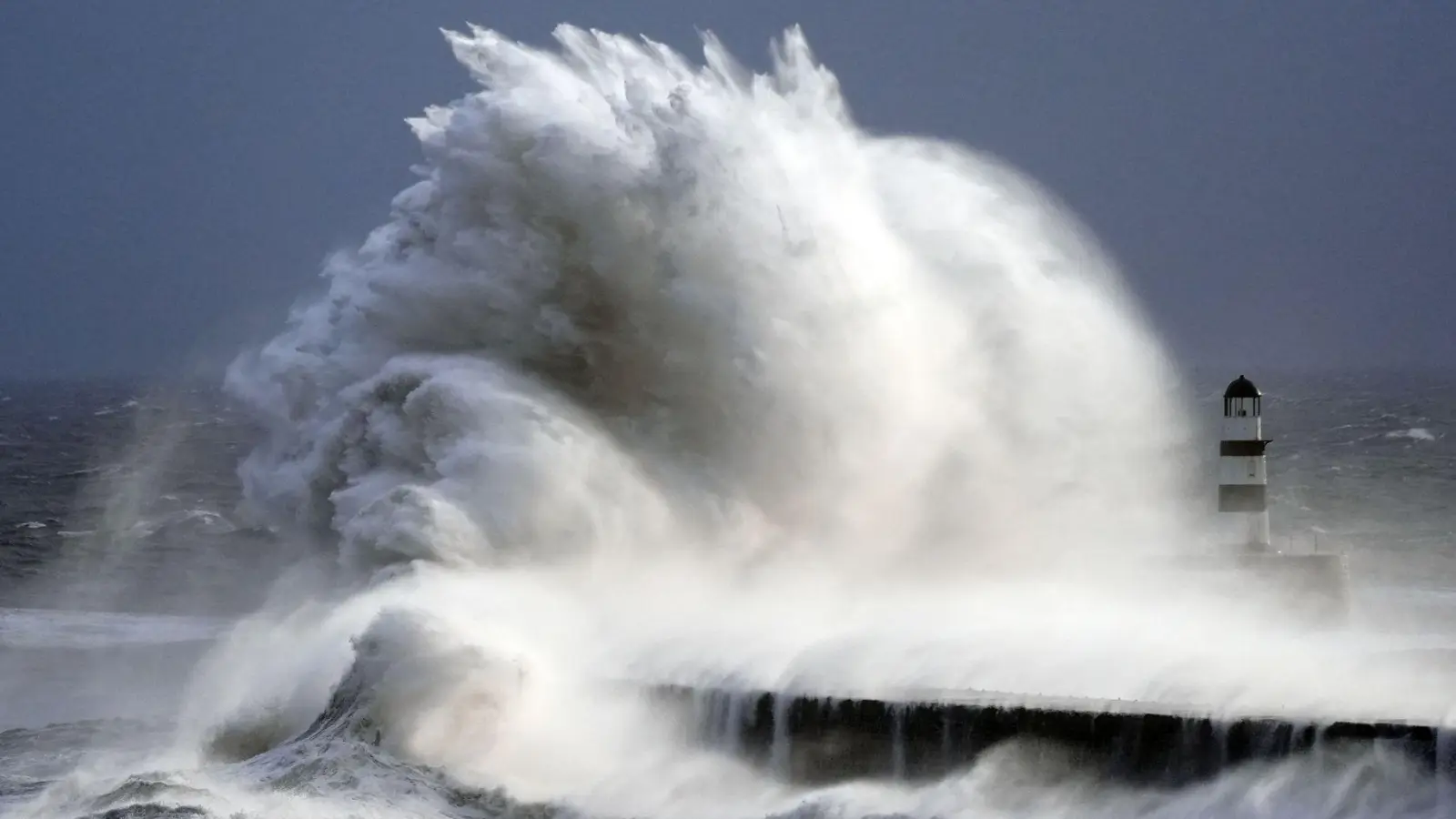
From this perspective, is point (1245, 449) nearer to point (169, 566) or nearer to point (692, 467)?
point (692, 467)

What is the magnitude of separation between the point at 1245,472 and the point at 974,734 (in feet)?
23.4

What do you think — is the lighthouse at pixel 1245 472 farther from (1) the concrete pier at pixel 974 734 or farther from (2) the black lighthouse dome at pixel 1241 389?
(1) the concrete pier at pixel 974 734

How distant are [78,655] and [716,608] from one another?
6679 mm

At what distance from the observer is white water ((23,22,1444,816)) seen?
1113 cm

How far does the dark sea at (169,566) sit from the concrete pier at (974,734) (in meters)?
0.32

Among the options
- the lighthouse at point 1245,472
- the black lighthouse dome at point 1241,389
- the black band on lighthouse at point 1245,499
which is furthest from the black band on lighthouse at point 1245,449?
the black lighthouse dome at point 1241,389

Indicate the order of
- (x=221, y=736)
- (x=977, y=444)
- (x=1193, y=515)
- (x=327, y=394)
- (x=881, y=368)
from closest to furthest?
(x=221, y=736), (x=327, y=394), (x=881, y=368), (x=977, y=444), (x=1193, y=515)

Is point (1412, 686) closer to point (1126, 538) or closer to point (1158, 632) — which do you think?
point (1158, 632)

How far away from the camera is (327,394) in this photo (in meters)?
15.0

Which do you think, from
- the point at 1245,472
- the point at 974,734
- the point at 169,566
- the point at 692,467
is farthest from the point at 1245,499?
the point at 169,566

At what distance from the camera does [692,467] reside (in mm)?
15320

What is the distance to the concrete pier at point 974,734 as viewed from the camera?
382 inches

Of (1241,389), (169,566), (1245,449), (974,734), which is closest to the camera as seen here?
(974,734)

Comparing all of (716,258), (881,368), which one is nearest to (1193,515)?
(881,368)
